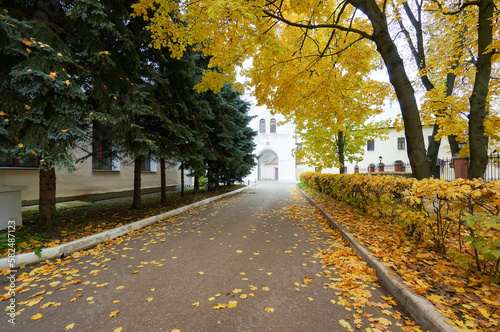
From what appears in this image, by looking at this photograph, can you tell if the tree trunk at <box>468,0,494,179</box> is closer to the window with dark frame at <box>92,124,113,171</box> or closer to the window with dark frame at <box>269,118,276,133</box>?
the window with dark frame at <box>92,124,113,171</box>

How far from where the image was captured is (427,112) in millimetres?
8078

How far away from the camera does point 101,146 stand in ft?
27.6

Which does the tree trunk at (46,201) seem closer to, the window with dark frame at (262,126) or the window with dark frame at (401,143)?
the window with dark frame at (262,126)

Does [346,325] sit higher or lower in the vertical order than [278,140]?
lower

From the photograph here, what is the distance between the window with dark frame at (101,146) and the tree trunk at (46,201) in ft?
5.44

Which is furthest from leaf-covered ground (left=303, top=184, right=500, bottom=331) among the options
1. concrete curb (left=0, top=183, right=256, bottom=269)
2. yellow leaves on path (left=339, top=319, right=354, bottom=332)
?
concrete curb (left=0, top=183, right=256, bottom=269)

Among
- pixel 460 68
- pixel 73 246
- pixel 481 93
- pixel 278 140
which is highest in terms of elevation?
pixel 278 140

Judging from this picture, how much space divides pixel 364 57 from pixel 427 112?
135 inches

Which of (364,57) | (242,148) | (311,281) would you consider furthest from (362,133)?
(311,281)

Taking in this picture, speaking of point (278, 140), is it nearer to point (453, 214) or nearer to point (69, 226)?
point (69, 226)

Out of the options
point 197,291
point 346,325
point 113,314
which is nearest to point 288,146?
point 197,291

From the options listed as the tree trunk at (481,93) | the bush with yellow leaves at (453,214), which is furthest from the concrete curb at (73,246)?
the tree trunk at (481,93)

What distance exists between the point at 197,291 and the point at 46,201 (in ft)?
16.3

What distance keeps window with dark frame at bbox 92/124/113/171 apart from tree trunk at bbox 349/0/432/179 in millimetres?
7827
